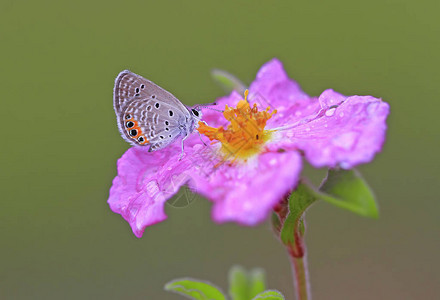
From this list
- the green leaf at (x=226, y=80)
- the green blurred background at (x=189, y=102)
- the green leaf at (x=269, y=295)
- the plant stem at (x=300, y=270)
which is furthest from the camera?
the green blurred background at (x=189, y=102)

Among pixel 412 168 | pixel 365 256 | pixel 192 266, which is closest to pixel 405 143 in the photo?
pixel 412 168

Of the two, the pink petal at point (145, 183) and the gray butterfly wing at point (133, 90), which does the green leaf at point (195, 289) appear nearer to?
the pink petal at point (145, 183)

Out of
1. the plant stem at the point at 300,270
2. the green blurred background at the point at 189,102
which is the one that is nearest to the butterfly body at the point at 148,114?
the plant stem at the point at 300,270

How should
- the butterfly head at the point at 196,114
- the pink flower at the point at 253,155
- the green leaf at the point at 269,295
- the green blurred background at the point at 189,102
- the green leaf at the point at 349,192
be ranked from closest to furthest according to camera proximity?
the green leaf at the point at 349,192, the pink flower at the point at 253,155, the green leaf at the point at 269,295, the butterfly head at the point at 196,114, the green blurred background at the point at 189,102

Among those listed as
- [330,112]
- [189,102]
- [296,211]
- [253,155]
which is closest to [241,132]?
[253,155]

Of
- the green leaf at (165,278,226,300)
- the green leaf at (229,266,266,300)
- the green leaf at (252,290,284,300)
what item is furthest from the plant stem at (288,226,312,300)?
the green leaf at (229,266,266,300)

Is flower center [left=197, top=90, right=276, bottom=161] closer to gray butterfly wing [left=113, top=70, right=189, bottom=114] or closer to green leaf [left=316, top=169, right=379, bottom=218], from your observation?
gray butterfly wing [left=113, top=70, right=189, bottom=114]
